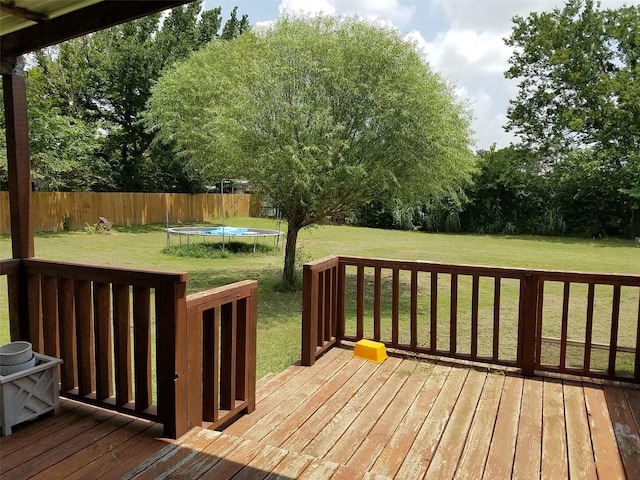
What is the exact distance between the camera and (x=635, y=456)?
2201mm

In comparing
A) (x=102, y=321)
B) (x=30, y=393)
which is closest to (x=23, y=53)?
(x=102, y=321)

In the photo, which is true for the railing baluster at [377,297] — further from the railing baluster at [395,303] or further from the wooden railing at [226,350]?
the wooden railing at [226,350]

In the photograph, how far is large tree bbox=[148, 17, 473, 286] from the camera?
237 inches

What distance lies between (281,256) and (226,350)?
8.71 m

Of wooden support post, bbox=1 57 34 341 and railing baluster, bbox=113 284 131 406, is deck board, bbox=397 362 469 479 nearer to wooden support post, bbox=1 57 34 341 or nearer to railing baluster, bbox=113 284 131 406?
railing baluster, bbox=113 284 131 406

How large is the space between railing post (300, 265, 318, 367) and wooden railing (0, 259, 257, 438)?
75 cm

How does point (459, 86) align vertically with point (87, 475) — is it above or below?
above

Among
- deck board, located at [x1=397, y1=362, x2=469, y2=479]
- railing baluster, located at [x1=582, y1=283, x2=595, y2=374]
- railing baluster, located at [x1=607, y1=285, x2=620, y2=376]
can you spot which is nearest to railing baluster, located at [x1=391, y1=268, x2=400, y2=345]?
deck board, located at [x1=397, y1=362, x2=469, y2=479]

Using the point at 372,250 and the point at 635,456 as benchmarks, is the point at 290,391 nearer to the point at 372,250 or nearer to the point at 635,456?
the point at 635,456

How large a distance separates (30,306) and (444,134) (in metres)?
5.20

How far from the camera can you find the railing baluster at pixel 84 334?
235cm

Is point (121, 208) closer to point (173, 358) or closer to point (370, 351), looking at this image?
point (370, 351)

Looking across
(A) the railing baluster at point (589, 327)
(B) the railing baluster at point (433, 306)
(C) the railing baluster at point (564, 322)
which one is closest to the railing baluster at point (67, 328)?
(B) the railing baluster at point (433, 306)

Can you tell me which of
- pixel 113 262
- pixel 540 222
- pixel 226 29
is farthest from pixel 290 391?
pixel 226 29
